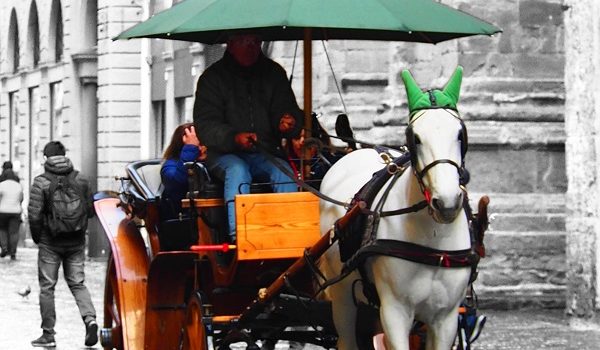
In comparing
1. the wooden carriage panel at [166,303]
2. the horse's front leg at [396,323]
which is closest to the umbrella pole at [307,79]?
the wooden carriage panel at [166,303]

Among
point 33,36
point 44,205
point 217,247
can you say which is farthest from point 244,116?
point 33,36

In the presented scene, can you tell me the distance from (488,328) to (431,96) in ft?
26.9

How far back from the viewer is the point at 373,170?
10242 mm

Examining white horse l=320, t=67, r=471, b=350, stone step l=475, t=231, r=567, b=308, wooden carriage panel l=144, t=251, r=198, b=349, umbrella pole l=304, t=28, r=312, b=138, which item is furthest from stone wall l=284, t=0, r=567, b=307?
white horse l=320, t=67, r=471, b=350

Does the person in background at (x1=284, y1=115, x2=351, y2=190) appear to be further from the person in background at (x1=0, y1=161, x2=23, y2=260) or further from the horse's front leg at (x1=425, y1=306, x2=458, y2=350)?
the person in background at (x1=0, y1=161, x2=23, y2=260)

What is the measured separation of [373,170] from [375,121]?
9.96 meters

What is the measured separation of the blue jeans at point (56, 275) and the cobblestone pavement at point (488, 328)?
0.99 ft

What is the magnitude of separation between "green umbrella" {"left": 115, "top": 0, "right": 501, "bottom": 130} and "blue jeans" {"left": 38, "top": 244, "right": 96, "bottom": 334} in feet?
17.3

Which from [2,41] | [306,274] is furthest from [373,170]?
[2,41]

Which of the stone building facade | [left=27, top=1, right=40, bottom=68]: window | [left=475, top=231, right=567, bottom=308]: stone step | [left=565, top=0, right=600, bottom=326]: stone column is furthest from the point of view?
[left=27, top=1, right=40, bottom=68]: window

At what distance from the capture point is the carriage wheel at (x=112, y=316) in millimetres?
12094

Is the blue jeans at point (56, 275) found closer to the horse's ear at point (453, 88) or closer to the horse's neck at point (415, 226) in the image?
the horse's neck at point (415, 226)

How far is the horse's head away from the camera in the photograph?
8.39 meters

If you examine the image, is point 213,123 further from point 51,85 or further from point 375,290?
point 51,85
